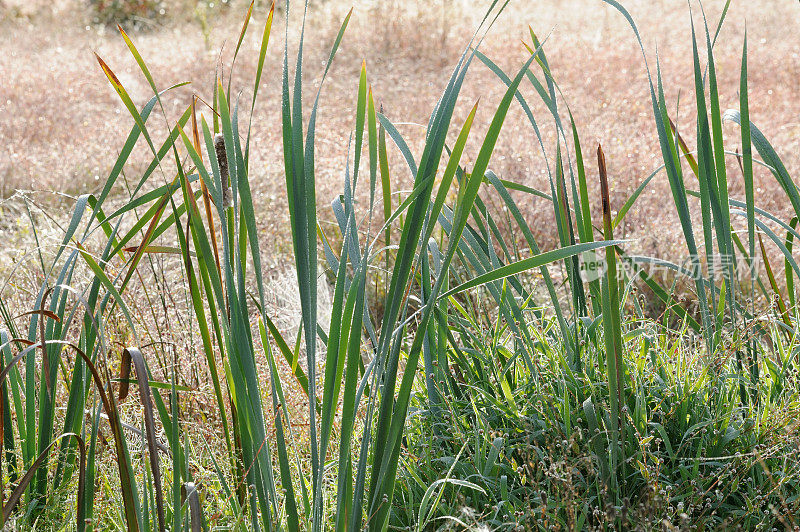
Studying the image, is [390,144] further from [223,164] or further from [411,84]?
[223,164]

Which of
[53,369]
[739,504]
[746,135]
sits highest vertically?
[746,135]

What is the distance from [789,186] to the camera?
121cm

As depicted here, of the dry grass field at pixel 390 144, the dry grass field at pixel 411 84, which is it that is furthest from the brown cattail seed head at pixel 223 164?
the dry grass field at pixel 411 84

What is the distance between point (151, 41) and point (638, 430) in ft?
27.3

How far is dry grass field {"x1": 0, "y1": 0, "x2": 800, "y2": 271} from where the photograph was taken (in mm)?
3623

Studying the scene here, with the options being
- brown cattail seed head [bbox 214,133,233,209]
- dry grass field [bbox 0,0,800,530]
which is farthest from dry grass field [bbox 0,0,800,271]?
brown cattail seed head [bbox 214,133,233,209]

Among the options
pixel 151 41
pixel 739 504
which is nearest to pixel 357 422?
pixel 739 504

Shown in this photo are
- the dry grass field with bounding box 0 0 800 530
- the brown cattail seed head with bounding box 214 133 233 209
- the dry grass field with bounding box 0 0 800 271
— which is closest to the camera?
the brown cattail seed head with bounding box 214 133 233 209

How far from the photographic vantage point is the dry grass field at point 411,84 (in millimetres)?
3623

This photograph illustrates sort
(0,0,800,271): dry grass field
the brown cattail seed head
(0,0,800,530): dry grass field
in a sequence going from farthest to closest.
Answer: (0,0,800,271): dry grass field
(0,0,800,530): dry grass field
the brown cattail seed head

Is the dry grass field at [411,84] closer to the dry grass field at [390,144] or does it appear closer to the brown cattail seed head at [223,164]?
the dry grass field at [390,144]

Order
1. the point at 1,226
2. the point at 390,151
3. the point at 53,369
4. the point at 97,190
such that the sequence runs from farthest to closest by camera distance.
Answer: the point at 390,151 → the point at 97,190 → the point at 1,226 → the point at 53,369

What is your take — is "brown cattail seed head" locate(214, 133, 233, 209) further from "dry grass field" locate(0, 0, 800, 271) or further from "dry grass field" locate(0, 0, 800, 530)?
"dry grass field" locate(0, 0, 800, 271)

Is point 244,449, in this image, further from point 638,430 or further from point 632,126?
point 632,126
